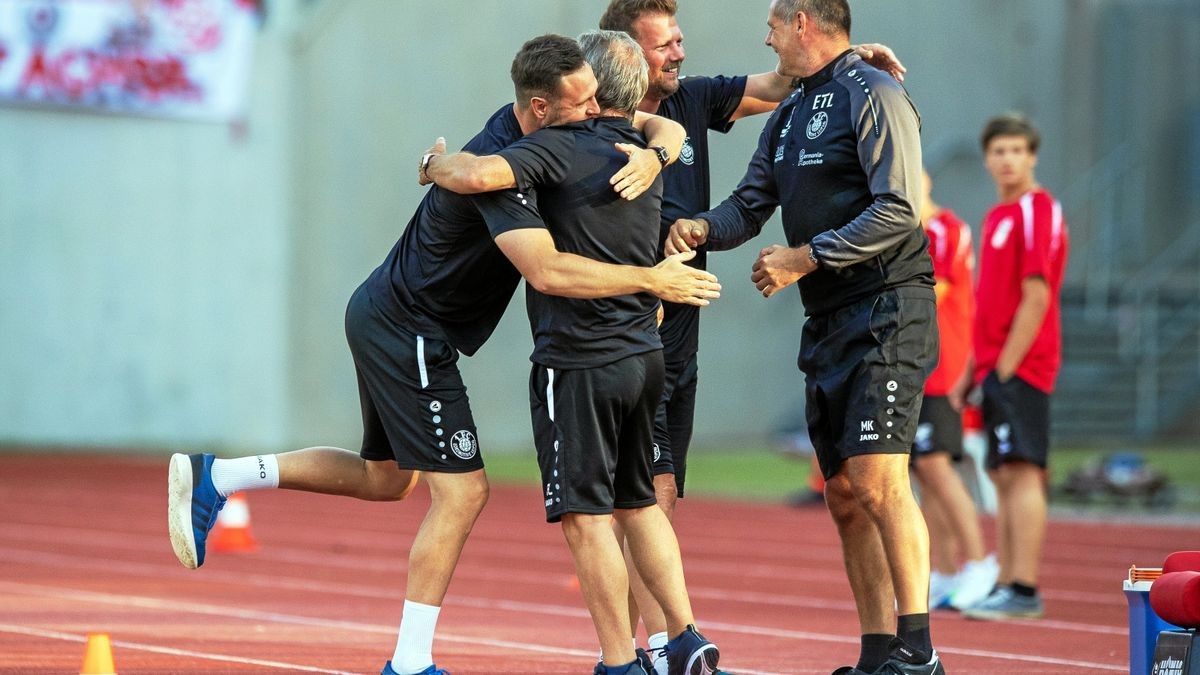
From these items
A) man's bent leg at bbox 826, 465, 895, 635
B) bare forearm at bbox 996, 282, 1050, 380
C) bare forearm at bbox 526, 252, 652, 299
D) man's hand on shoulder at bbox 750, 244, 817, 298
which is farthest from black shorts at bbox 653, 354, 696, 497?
bare forearm at bbox 996, 282, 1050, 380

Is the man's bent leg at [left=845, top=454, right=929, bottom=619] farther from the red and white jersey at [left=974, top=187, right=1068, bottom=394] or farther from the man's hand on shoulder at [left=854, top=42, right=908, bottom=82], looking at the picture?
the red and white jersey at [left=974, top=187, right=1068, bottom=394]

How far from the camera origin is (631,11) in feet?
19.7

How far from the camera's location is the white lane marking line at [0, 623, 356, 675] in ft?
20.3

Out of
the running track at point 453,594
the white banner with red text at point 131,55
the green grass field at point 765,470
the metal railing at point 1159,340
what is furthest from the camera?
the metal railing at point 1159,340

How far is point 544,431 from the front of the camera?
5.19m

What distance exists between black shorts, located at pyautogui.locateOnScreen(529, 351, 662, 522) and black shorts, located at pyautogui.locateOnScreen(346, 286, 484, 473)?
346mm

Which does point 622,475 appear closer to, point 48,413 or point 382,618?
point 382,618

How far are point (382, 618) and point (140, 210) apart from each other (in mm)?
13917


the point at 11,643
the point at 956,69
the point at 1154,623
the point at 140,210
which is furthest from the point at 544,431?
the point at 956,69

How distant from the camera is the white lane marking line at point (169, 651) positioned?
244 inches

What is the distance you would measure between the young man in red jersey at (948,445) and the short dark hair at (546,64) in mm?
3444

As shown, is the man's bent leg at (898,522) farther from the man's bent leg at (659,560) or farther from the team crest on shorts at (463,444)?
the team crest on shorts at (463,444)

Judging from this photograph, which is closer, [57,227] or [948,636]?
[948,636]

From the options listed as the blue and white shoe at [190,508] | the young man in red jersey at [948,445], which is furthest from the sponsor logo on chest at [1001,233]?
the blue and white shoe at [190,508]
